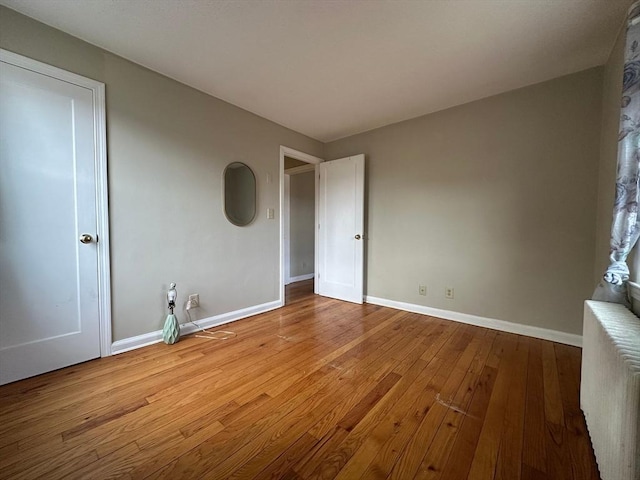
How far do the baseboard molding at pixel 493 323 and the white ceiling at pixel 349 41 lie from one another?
222 cm

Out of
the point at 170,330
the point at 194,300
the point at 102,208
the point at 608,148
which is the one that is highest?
the point at 608,148

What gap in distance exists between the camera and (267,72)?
6.80 ft

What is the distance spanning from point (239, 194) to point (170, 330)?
1471 millimetres

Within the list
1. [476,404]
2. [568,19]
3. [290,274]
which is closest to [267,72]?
[568,19]

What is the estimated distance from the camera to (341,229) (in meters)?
3.46

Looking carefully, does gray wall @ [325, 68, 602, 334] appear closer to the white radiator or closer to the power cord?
the white radiator

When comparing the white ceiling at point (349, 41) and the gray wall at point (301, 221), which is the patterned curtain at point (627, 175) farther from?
the gray wall at point (301, 221)

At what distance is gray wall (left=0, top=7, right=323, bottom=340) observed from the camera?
183 cm

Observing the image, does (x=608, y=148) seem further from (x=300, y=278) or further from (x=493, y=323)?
(x=300, y=278)

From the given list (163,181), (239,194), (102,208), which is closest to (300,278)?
(239,194)

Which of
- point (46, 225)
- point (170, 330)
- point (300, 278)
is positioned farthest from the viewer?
point (300, 278)

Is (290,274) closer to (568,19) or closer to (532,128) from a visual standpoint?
(532,128)

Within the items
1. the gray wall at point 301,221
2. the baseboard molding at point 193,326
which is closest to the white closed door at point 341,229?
the baseboard molding at point 193,326

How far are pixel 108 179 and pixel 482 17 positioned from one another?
277 cm
